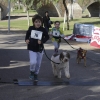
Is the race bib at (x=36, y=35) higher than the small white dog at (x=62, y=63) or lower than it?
higher

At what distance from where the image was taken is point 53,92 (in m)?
8.71

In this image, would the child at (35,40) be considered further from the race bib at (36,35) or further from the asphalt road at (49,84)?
the asphalt road at (49,84)

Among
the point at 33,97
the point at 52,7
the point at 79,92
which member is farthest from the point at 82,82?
the point at 52,7

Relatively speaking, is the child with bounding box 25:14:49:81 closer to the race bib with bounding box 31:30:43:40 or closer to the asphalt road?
the race bib with bounding box 31:30:43:40

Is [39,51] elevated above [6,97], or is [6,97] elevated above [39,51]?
[39,51]

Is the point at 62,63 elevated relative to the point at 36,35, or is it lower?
lower

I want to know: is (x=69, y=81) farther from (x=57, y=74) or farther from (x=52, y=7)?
(x=52, y=7)

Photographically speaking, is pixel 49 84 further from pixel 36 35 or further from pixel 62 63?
pixel 36 35

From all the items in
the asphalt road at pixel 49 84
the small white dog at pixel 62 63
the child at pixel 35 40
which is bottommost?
the asphalt road at pixel 49 84

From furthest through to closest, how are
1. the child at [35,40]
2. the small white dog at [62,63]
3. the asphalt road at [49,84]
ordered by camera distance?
the small white dog at [62,63] → the child at [35,40] → the asphalt road at [49,84]

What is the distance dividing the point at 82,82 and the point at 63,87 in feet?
3.03

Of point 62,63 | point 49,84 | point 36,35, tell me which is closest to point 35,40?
point 36,35

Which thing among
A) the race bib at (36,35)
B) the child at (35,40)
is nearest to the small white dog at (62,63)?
the child at (35,40)

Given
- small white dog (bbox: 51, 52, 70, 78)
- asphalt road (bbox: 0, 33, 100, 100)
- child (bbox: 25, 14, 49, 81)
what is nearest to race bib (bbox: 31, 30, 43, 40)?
child (bbox: 25, 14, 49, 81)
